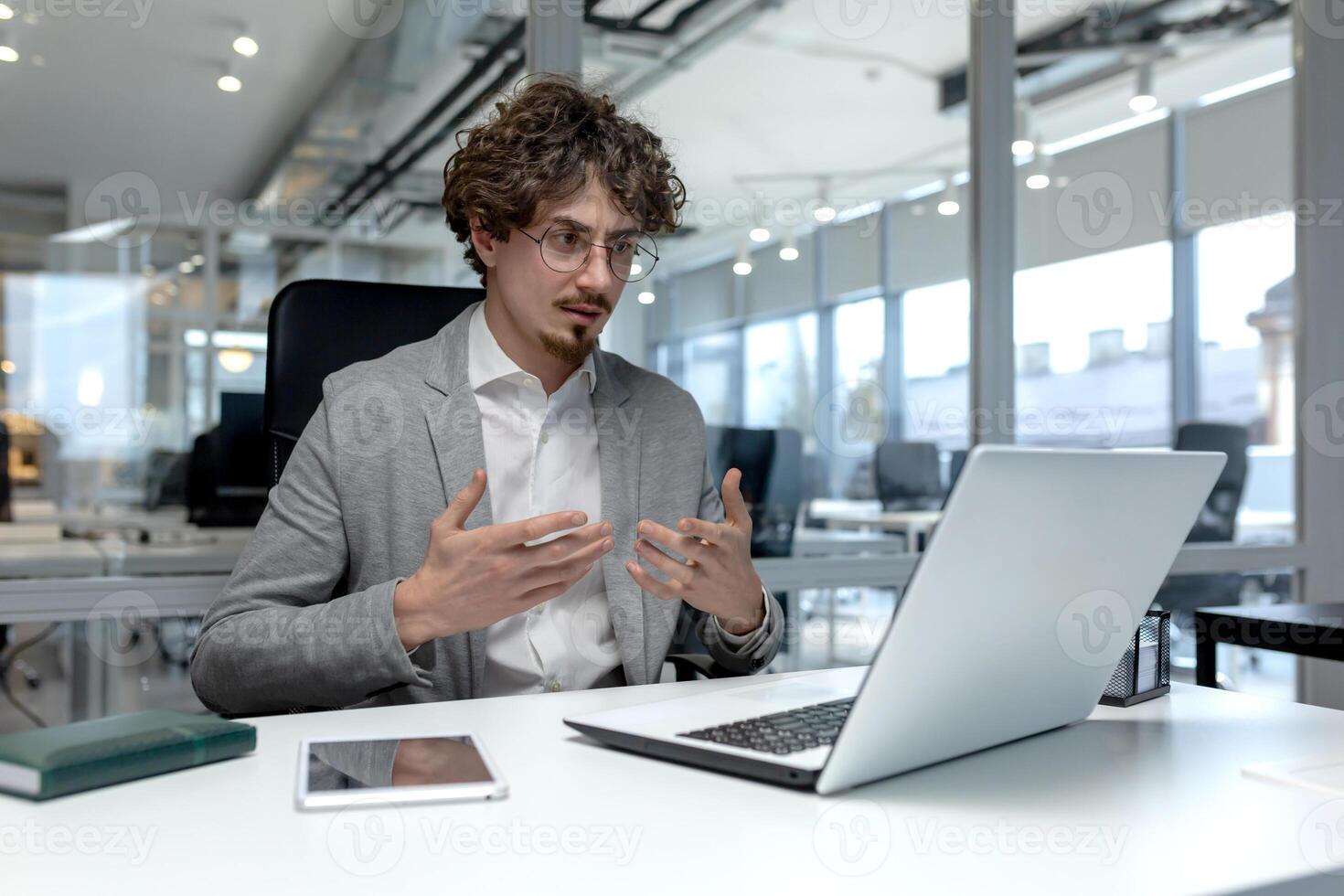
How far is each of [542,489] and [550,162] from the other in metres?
0.47

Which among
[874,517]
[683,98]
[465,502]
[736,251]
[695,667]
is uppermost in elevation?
[683,98]

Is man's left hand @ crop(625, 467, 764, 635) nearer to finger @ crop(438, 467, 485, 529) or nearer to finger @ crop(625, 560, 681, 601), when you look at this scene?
finger @ crop(625, 560, 681, 601)

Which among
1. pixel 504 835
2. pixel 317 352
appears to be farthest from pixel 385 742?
pixel 317 352

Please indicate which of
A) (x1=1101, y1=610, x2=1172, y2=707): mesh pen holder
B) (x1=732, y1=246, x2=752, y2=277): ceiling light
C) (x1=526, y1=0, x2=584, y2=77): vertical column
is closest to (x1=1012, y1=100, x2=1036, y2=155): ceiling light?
(x1=732, y1=246, x2=752, y2=277): ceiling light

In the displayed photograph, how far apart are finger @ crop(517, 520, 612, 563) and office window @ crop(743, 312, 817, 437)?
5.69 feet

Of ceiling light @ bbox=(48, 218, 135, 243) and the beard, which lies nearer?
the beard

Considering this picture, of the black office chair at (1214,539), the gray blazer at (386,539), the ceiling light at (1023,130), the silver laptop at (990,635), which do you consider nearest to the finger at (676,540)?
the silver laptop at (990,635)

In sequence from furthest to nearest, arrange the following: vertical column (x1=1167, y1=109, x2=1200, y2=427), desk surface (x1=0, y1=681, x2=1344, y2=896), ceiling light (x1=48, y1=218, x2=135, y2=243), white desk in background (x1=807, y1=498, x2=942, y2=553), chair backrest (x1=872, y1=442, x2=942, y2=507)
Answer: vertical column (x1=1167, y1=109, x2=1200, y2=427), chair backrest (x1=872, y1=442, x2=942, y2=507), white desk in background (x1=807, y1=498, x2=942, y2=553), ceiling light (x1=48, y1=218, x2=135, y2=243), desk surface (x1=0, y1=681, x2=1344, y2=896)

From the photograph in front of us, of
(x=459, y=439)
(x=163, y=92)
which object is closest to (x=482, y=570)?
(x=459, y=439)

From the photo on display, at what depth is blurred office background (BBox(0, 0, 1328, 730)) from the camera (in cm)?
221

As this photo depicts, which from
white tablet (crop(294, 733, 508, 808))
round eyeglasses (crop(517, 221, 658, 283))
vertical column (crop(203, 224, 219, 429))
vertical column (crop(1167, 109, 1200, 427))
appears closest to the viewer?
white tablet (crop(294, 733, 508, 808))

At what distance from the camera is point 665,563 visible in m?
1.12

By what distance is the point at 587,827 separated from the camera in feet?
2.23

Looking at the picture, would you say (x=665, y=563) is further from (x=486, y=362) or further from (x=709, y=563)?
(x=486, y=362)
